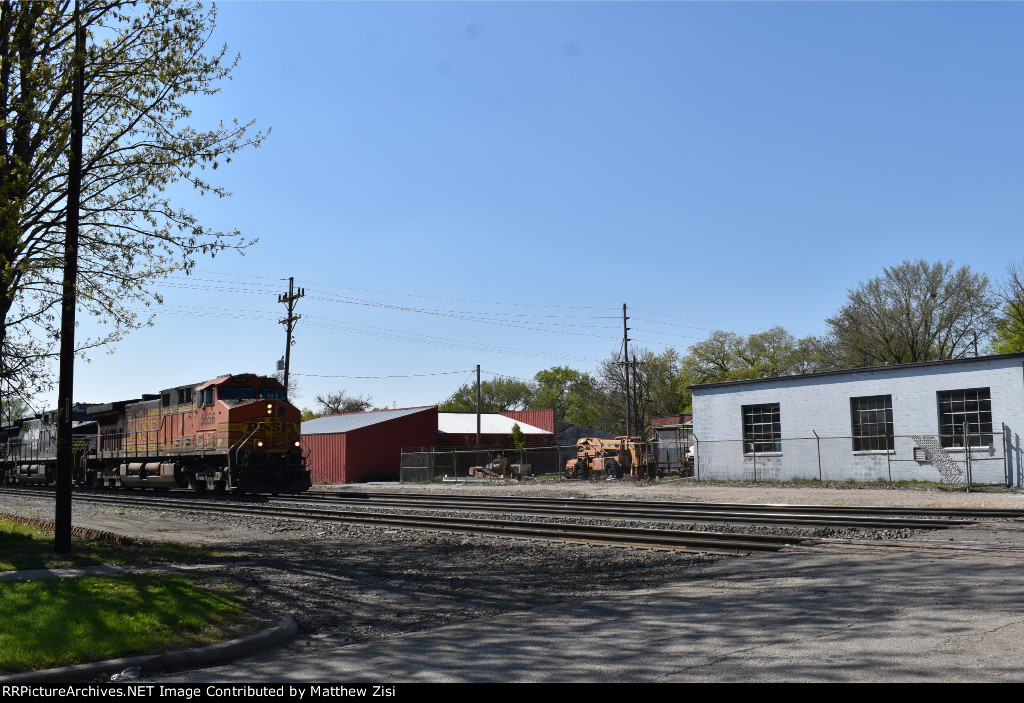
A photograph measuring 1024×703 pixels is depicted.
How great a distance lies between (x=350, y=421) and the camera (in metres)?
58.4

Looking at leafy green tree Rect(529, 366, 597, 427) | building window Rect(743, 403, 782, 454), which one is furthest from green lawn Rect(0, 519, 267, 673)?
leafy green tree Rect(529, 366, 597, 427)

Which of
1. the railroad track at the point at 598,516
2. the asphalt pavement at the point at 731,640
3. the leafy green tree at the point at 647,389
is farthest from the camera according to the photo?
the leafy green tree at the point at 647,389

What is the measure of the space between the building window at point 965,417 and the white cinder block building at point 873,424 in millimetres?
36

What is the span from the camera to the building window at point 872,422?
32.0 metres

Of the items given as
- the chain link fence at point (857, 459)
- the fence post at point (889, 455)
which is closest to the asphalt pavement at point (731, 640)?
the chain link fence at point (857, 459)

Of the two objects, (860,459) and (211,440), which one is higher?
(211,440)

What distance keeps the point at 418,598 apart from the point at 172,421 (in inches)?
975

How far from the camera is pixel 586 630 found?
766 centimetres

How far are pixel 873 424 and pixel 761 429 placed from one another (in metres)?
4.93

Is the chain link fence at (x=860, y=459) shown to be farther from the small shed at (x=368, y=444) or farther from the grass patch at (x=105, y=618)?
the grass patch at (x=105, y=618)

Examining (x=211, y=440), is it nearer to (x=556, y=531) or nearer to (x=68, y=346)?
(x=68, y=346)

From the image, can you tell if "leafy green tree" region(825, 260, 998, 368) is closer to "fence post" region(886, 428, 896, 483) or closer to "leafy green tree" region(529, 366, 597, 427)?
"fence post" region(886, 428, 896, 483)

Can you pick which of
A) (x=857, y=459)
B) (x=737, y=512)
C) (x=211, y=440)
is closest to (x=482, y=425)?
(x=857, y=459)
